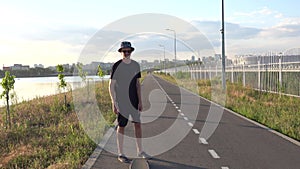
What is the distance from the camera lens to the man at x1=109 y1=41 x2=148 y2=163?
6.73m

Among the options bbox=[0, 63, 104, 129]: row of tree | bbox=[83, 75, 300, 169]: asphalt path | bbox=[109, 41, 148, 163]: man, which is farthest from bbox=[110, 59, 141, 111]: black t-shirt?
bbox=[0, 63, 104, 129]: row of tree

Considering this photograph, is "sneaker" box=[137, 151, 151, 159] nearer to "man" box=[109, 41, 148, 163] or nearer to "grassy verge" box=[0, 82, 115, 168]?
"man" box=[109, 41, 148, 163]

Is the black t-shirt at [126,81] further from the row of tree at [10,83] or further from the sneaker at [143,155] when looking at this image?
the row of tree at [10,83]

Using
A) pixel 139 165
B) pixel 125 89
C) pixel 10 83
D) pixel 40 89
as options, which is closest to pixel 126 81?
pixel 125 89

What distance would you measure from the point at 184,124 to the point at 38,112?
705 centimetres

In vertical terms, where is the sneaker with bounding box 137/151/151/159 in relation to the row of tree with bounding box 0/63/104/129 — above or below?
below

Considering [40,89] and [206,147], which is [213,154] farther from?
[40,89]

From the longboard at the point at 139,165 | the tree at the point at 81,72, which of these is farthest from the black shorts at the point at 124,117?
the tree at the point at 81,72

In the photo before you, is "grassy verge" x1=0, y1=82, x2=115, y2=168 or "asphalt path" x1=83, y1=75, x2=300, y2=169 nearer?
"asphalt path" x1=83, y1=75, x2=300, y2=169

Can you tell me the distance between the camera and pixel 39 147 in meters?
8.37

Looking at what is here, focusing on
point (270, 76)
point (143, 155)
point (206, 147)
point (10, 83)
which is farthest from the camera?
point (270, 76)

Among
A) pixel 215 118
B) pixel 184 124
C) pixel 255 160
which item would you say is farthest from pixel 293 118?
pixel 255 160

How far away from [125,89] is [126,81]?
169mm

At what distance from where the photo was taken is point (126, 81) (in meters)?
6.85
